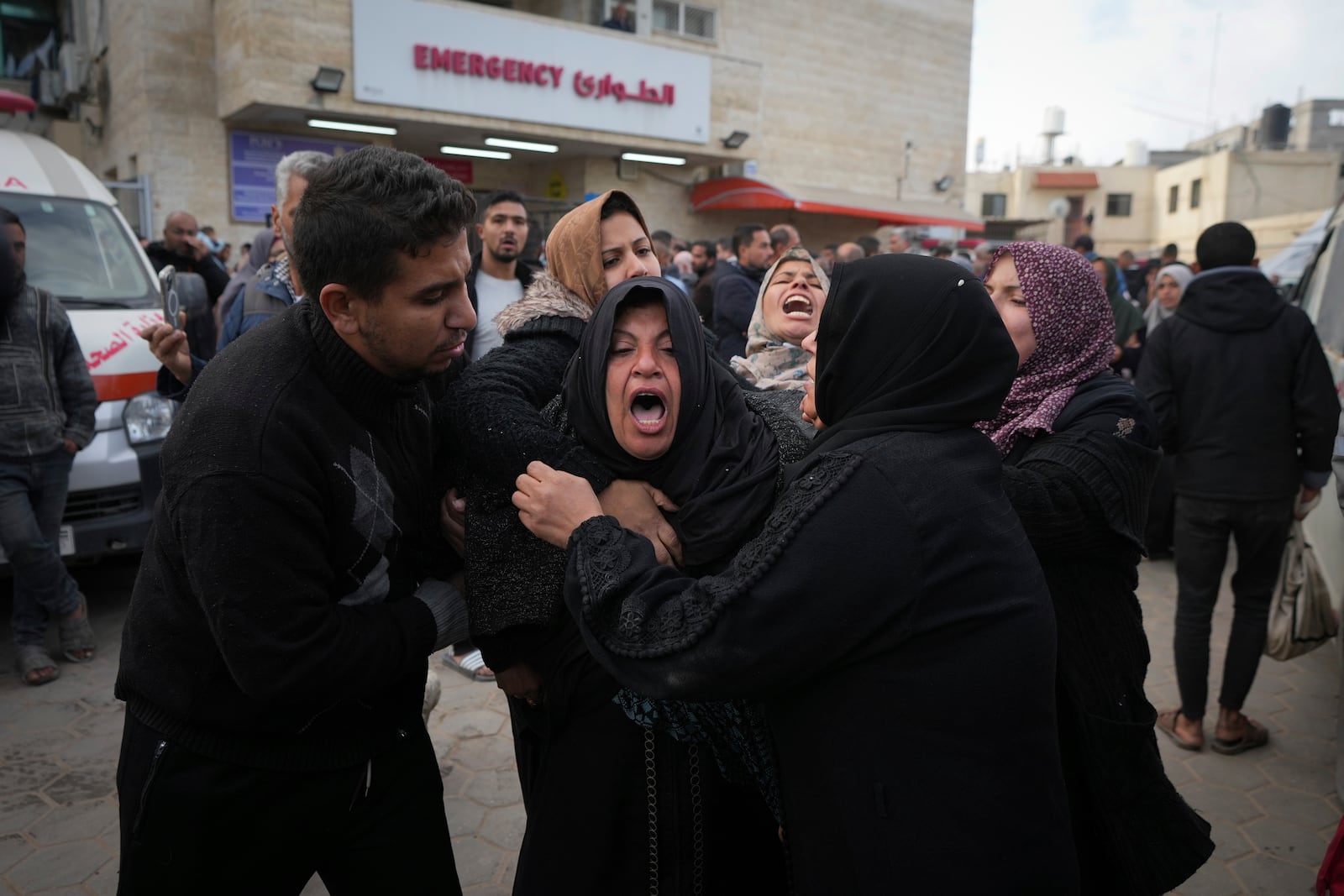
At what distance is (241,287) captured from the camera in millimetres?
4098

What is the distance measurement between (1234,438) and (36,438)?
17.8 ft

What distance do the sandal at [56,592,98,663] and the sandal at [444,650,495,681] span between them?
1.89 metres

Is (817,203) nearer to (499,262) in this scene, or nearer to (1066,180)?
(499,262)

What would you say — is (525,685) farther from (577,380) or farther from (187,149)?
(187,149)

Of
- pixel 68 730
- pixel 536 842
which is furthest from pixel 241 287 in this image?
pixel 536 842

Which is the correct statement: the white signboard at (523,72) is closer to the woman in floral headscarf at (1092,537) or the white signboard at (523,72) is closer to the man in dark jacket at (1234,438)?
the man in dark jacket at (1234,438)

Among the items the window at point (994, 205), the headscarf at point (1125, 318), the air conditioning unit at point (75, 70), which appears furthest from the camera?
the window at point (994, 205)

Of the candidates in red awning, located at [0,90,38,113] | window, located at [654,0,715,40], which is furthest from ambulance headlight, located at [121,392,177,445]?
window, located at [654,0,715,40]

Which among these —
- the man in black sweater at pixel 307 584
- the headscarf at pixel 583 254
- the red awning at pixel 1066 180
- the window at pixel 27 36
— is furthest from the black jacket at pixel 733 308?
the red awning at pixel 1066 180

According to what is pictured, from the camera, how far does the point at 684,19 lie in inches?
749

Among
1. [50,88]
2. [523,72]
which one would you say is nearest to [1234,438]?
[523,72]

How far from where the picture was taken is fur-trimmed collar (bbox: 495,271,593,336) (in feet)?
7.60

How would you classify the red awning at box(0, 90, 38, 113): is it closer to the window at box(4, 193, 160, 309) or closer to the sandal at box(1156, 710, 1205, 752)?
the window at box(4, 193, 160, 309)

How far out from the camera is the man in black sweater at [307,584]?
1.57 meters
